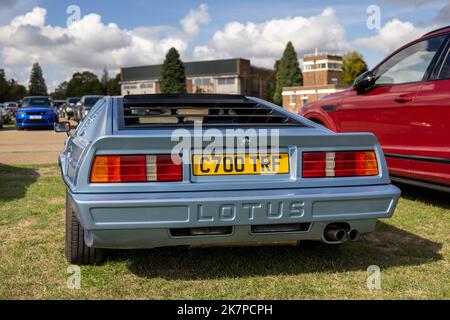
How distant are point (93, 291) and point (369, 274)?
174 cm

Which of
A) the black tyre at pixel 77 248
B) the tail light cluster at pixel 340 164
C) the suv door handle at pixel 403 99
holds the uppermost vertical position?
the suv door handle at pixel 403 99

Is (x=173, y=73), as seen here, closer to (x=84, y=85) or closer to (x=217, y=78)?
(x=217, y=78)

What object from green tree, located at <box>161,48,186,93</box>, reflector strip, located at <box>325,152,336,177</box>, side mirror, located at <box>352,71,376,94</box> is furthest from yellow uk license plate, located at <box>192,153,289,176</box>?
green tree, located at <box>161,48,186,93</box>

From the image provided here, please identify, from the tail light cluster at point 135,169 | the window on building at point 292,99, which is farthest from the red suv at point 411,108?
the window on building at point 292,99

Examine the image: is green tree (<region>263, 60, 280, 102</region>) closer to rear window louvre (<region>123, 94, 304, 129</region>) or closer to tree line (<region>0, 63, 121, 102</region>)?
tree line (<region>0, 63, 121, 102</region>)

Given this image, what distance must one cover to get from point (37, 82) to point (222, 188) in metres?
139

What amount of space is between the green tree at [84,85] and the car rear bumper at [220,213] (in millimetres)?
112624

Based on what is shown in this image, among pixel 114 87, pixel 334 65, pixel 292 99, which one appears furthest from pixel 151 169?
pixel 114 87

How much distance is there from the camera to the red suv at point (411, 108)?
4.47 metres

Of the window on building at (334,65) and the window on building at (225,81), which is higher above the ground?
the window on building at (334,65)

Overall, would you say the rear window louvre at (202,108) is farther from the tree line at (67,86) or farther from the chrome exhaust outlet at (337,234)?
the tree line at (67,86)

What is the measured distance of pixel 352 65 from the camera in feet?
237
